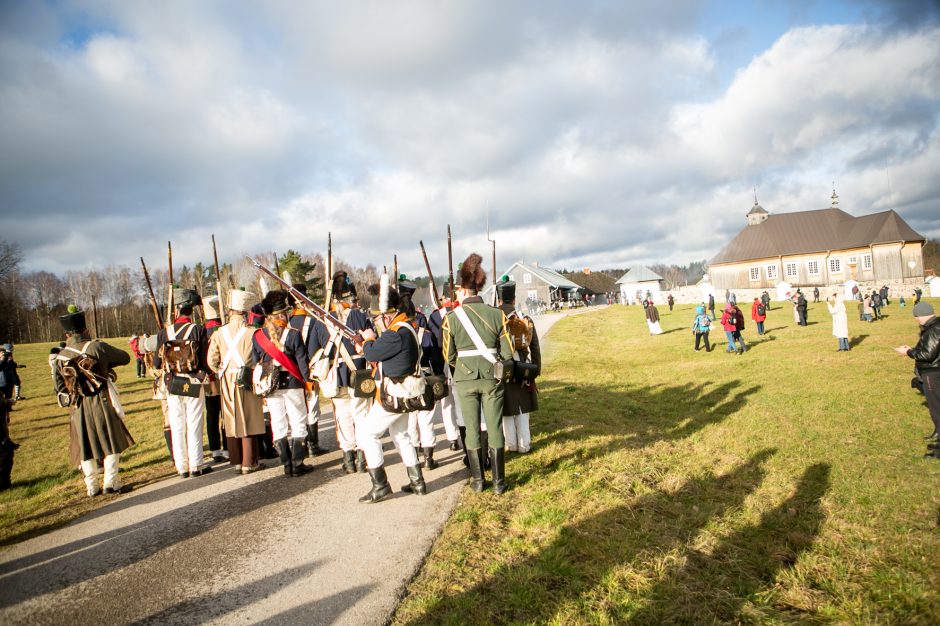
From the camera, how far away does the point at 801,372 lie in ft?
40.6

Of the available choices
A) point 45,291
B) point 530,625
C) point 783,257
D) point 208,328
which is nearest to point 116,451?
point 208,328

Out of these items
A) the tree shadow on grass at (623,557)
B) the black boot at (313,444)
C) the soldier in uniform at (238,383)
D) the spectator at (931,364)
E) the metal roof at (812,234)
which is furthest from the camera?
the metal roof at (812,234)

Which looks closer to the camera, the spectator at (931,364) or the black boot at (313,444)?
the spectator at (931,364)

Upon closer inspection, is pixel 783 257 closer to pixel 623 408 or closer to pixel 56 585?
pixel 623 408

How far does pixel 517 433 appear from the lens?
257 inches

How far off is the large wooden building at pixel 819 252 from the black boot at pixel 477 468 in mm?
62938

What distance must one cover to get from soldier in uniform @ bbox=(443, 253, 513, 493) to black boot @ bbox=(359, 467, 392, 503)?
0.96m

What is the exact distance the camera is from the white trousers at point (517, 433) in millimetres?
6492

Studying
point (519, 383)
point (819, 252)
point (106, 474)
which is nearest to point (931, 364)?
point (519, 383)

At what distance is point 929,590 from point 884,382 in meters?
Result: 9.29

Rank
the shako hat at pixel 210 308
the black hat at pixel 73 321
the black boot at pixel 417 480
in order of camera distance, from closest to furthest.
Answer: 1. the black boot at pixel 417 480
2. the black hat at pixel 73 321
3. the shako hat at pixel 210 308

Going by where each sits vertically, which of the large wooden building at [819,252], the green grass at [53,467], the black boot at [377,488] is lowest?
the green grass at [53,467]

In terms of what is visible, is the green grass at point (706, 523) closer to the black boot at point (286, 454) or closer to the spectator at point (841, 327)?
the black boot at point (286, 454)

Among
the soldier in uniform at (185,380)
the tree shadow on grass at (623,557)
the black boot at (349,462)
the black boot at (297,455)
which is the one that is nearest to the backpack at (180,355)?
the soldier in uniform at (185,380)
